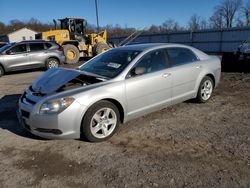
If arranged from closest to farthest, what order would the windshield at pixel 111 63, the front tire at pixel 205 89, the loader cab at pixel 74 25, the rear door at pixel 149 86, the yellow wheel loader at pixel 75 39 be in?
the rear door at pixel 149 86
the windshield at pixel 111 63
the front tire at pixel 205 89
the yellow wheel loader at pixel 75 39
the loader cab at pixel 74 25

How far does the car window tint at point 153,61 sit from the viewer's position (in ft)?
16.7

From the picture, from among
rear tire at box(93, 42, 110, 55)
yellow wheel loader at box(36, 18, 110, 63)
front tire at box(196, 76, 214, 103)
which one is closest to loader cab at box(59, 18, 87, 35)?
yellow wheel loader at box(36, 18, 110, 63)

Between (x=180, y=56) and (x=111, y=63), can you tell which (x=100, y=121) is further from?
(x=180, y=56)

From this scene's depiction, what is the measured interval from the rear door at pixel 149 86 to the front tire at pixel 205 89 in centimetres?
116

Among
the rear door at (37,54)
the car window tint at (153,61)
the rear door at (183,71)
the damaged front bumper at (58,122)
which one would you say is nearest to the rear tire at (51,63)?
the rear door at (37,54)

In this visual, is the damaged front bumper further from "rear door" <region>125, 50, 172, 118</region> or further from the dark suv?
the dark suv

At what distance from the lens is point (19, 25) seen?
91.2m

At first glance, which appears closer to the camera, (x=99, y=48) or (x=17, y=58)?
(x=17, y=58)

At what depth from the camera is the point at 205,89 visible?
6.38 meters

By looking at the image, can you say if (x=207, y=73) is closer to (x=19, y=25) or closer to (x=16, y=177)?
(x=16, y=177)

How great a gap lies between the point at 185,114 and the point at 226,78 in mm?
4646

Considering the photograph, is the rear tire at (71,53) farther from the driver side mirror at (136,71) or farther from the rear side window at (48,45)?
the driver side mirror at (136,71)

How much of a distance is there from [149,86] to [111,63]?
0.88 meters

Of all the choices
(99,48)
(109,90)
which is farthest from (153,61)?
(99,48)
